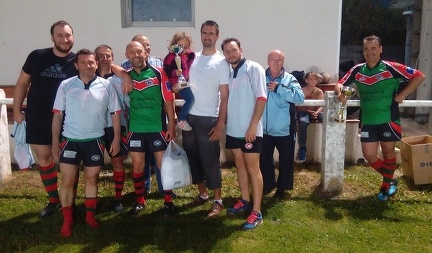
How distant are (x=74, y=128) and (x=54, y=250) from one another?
106 centimetres

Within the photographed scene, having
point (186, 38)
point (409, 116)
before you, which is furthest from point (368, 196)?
point (409, 116)

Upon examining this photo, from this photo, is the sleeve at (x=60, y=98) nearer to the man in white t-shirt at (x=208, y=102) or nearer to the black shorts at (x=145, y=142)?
the black shorts at (x=145, y=142)

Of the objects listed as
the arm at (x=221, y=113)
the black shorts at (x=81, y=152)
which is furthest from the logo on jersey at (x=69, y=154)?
the arm at (x=221, y=113)

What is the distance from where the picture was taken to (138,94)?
411cm

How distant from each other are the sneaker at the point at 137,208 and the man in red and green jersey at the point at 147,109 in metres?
0.45

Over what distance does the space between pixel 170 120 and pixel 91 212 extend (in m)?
1.14

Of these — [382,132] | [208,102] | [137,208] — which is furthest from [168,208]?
[382,132]

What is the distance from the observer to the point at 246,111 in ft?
13.1

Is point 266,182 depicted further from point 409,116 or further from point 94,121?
point 409,116

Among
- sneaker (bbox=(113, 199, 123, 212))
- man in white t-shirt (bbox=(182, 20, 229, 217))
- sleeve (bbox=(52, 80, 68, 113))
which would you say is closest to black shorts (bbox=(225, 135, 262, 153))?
man in white t-shirt (bbox=(182, 20, 229, 217))

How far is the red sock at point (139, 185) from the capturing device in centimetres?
441

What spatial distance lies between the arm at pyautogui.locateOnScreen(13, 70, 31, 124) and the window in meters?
2.46

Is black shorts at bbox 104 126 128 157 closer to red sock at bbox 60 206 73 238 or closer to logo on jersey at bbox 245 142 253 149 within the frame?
red sock at bbox 60 206 73 238

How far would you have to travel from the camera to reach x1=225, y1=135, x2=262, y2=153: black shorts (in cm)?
406
